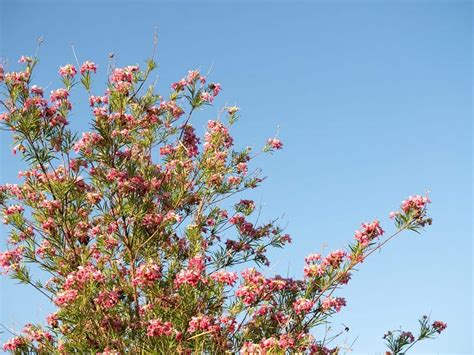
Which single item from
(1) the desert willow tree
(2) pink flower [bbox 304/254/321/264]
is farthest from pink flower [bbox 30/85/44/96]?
(2) pink flower [bbox 304/254/321/264]

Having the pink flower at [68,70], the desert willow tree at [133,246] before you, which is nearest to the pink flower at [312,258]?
the desert willow tree at [133,246]

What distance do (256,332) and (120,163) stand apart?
249 cm

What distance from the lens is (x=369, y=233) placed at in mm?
6742

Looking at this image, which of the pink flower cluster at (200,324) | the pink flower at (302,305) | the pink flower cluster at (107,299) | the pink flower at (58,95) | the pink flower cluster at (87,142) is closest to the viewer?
Answer: the pink flower cluster at (200,324)

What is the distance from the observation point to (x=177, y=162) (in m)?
7.27

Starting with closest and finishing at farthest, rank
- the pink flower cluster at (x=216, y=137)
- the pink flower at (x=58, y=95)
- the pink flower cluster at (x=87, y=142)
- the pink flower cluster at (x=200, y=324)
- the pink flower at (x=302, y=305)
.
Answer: the pink flower cluster at (x=200, y=324) < the pink flower at (x=302, y=305) < the pink flower cluster at (x=87, y=142) < the pink flower at (x=58, y=95) < the pink flower cluster at (x=216, y=137)

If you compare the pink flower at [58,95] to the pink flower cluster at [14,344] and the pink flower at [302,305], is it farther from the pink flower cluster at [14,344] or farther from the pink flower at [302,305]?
the pink flower at [302,305]

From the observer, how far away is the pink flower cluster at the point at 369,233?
6.70 metres

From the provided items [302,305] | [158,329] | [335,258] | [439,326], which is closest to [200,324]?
[158,329]

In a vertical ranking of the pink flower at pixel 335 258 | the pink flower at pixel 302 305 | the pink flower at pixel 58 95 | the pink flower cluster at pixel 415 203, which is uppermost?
the pink flower at pixel 58 95

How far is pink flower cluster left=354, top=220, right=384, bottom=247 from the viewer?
22.0 ft

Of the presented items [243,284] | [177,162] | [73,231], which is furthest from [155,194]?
[243,284]

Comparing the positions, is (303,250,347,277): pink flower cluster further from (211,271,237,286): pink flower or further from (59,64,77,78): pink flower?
(59,64,77,78): pink flower

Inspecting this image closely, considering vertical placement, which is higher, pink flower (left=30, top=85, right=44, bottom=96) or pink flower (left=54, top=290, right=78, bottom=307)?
pink flower (left=30, top=85, right=44, bottom=96)
